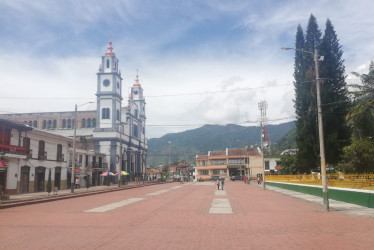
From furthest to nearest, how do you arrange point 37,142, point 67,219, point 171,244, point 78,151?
point 78,151, point 37,142, point 67,219, point 171,244

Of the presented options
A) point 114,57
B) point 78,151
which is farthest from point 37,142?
point 114,57

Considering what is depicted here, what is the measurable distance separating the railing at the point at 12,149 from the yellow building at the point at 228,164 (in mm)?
64229

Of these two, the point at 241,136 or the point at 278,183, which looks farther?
the point at 241,136

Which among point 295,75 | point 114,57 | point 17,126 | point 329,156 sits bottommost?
point 329,156

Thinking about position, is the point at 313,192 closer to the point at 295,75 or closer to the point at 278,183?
the point at 278,183

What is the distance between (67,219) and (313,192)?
60.4ft

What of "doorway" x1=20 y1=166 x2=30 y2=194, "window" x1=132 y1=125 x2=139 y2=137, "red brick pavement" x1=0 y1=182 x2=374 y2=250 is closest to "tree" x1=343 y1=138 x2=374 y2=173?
"red brick pavement" x1=0 y1=182 x2=374 y2=250

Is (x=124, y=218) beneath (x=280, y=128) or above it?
beneath

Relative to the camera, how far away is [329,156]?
32.3m

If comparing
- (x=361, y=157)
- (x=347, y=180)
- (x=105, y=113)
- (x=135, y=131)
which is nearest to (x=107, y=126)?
(x=105, y=113)

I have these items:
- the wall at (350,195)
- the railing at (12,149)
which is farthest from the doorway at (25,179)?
the wall at (350,195)

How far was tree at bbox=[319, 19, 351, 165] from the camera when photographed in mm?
32000

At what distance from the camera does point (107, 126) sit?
59844 millimetres

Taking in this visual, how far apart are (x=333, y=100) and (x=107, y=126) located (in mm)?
40045
